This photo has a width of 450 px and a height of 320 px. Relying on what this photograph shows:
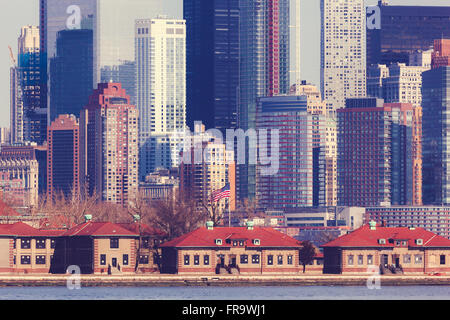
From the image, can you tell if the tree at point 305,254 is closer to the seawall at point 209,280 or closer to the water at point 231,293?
the seawall at point 209,280

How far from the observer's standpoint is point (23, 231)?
14788 cm

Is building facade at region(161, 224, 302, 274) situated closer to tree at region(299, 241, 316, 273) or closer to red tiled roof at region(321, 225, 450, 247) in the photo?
tree at region(299, 241, 316, 273)

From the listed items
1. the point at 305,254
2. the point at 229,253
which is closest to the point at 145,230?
the point at 229,253

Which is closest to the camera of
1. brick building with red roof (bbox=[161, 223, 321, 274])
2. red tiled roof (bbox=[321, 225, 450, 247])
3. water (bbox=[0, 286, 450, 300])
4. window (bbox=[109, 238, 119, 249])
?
water (bbox=[0, 286, 450, 300])

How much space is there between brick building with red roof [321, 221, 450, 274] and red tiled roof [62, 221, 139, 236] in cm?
1736

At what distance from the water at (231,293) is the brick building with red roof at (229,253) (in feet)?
41.2

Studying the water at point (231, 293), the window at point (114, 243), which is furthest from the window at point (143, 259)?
the water at point (231, 293)

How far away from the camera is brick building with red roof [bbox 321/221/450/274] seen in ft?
482

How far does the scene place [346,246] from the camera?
483 ft

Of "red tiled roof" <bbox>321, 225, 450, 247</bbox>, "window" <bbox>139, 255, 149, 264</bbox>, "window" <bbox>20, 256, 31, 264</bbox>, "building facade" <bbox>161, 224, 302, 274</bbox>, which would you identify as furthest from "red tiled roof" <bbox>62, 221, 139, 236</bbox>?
"red tiled roof" <bbox>321, 225, 450, 247</bbox>

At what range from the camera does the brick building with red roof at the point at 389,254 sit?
482 feet

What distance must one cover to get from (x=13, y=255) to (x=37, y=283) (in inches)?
503

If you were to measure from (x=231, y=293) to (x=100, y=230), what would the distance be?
26681 millimetres
